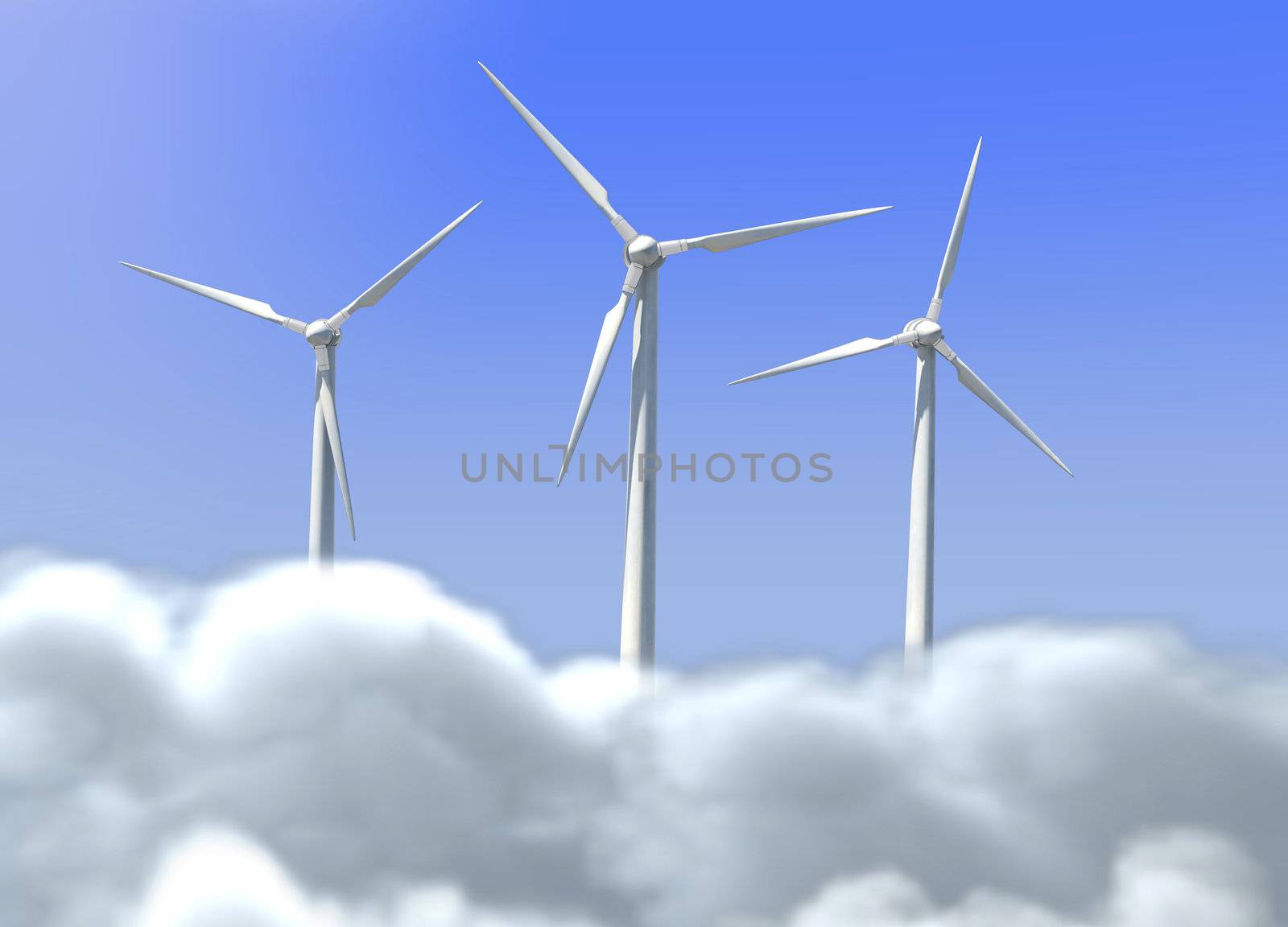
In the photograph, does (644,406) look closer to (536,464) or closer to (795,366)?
(536,464)

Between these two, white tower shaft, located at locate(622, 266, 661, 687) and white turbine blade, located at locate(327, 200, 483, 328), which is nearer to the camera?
white tower shaft, located at locate(622, 266, 661, 687)

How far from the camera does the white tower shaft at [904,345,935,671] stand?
150 feet

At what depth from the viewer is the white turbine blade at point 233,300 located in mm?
52562

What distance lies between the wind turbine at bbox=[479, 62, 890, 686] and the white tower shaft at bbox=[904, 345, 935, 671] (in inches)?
367

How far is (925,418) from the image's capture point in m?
47.3

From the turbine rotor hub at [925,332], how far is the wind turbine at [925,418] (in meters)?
0.03

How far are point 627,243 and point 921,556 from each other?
1488cm

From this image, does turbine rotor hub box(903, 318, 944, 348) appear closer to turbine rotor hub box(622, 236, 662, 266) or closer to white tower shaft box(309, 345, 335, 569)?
turbine rotor hub box(622, 236, 662, 266)

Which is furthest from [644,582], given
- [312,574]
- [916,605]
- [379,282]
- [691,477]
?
[379,282]

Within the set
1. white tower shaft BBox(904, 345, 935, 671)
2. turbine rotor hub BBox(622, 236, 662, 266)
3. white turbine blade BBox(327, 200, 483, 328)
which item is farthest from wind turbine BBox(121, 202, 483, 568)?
white tower shaft BBox(904, 345, 935, 671)

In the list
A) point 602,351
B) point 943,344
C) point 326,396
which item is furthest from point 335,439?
point 943,344

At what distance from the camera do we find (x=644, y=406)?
39.9m

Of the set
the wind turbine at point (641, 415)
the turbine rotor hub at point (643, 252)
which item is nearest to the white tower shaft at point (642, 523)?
the wind turbine at point (641, 415)

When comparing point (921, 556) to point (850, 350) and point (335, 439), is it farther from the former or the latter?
point (335, 439)
